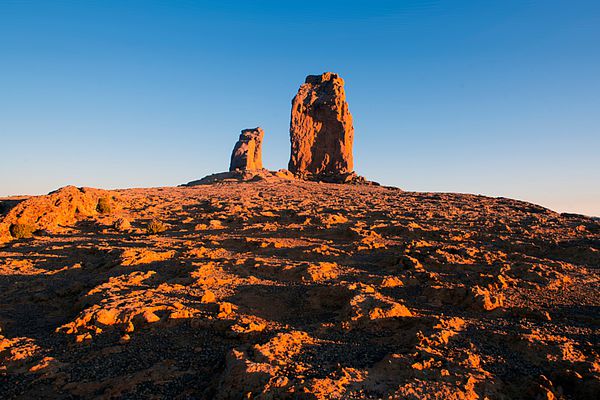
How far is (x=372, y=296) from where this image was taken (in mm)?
7980

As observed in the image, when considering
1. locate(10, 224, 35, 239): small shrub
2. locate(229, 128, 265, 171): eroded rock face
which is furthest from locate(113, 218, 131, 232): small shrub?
locate(229, 128, 265, 171): eroded rock face

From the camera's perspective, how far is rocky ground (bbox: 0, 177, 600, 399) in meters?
5.02

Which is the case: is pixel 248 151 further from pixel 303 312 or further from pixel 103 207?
pixel 303 312

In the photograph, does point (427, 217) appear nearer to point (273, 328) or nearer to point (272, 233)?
point (272, 233)

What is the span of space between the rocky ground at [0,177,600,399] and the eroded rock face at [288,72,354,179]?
26809mm

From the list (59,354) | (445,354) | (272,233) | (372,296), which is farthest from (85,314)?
(272,233)

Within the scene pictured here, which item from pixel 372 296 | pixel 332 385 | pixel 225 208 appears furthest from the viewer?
pixel 225 208

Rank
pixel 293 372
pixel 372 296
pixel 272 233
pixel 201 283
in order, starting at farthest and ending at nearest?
pixel 272 233
pixel 201 283
pixel 372 296
pixel 293 372

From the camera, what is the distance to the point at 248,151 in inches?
2104

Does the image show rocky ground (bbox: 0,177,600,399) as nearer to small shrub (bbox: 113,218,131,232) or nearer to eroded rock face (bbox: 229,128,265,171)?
small shrub (bbox: 113,218,131,232)

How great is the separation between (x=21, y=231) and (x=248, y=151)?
127 feet

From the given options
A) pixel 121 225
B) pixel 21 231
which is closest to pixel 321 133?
pixel 121 225

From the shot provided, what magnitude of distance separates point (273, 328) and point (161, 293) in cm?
341

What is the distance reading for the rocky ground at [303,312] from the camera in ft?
16.5
